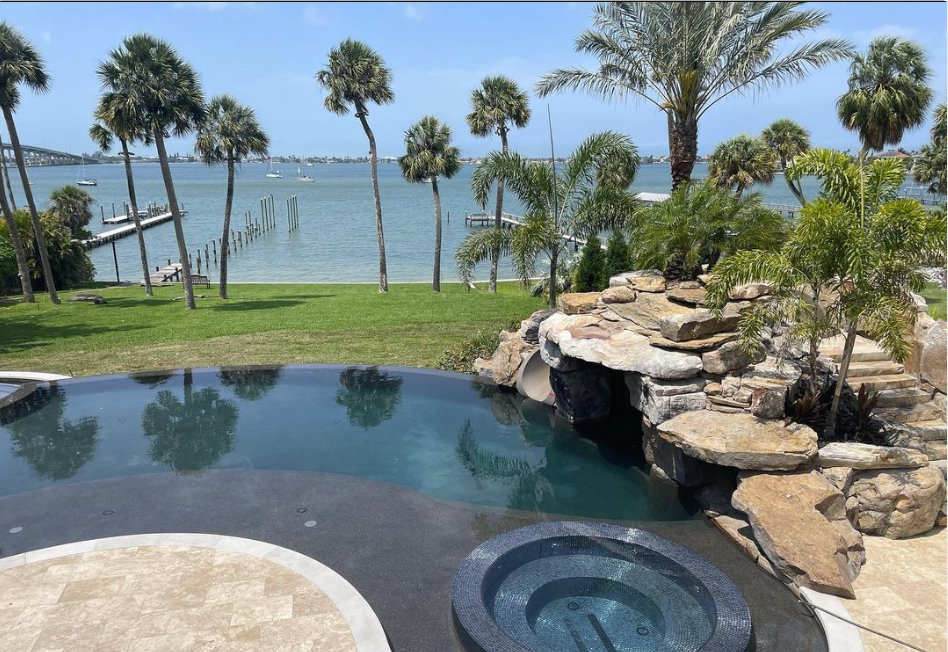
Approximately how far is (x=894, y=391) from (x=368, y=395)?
11045 millimetres

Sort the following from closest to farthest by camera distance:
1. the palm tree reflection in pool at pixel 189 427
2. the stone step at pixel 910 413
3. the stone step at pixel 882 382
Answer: the stone step at pixel 910 413
the stone step at pixel 882 382
the palm tree reflection in pool at pixel 189 427

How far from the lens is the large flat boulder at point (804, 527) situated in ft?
27.2

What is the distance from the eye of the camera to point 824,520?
8953 mm

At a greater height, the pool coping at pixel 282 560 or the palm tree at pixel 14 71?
the palm tree at pixel 14 71

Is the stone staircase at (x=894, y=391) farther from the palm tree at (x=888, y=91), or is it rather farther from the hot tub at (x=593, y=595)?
the palm tree at (x=888, y=91)

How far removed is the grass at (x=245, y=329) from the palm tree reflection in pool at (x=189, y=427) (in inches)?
114

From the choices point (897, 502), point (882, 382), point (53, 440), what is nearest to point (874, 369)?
point (882, 382)

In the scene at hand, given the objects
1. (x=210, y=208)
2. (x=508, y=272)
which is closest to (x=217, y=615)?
(x=508, y=272)

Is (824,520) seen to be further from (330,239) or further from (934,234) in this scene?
(330,239)

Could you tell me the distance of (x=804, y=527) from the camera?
8.83 meters

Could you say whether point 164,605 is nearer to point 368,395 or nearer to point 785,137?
point 368,395

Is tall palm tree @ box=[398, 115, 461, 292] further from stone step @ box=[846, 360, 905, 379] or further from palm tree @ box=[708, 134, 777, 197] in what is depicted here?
stone step @ box=[846, 360, 905, 379]

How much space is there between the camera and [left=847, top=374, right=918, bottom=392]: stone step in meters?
12.1

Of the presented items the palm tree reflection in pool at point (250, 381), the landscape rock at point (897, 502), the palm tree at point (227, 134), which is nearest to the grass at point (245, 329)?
the palm tree reflection in pool at point (250, 381)
